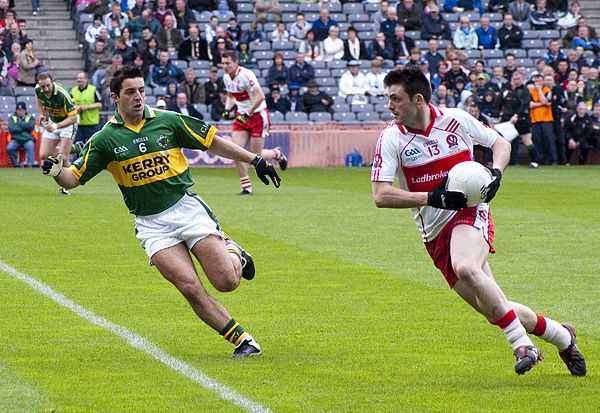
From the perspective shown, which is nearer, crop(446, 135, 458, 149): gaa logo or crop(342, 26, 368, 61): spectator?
crop(446, 135, 458, 149): gaa logo

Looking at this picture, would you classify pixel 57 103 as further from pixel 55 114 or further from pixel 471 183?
pixel 471 183

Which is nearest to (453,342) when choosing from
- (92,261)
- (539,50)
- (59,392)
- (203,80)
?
(59,392)

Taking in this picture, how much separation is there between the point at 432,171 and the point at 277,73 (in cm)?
2224

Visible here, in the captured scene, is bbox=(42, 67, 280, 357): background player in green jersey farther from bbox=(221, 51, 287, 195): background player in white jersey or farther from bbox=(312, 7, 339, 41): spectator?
bbox=(312, 7, 339, 41): spectator

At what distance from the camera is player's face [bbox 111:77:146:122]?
815 centimetres

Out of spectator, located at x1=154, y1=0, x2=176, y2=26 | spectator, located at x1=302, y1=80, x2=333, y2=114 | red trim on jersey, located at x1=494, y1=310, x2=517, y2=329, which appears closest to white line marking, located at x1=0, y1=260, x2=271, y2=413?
red trim on jersey, located at x1=494, y1=310, x2=517, y2=329

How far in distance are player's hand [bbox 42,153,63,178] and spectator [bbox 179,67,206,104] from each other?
68.2 ft

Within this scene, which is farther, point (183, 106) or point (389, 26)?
point (389, 26)

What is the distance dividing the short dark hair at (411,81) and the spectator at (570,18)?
27.5 metres

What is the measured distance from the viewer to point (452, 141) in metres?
7.57

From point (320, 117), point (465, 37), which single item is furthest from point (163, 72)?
point (465, 37)

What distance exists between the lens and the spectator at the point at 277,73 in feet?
96.3

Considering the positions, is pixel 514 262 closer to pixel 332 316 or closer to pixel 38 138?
pixel 332 316

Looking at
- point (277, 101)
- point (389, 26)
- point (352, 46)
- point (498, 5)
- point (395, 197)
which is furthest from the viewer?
point (498, 5)
